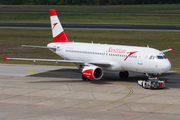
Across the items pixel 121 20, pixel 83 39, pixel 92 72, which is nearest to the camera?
pixel 92 72

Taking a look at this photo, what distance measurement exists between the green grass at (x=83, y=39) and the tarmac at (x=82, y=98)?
17.0 meters

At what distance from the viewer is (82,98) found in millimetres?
30688

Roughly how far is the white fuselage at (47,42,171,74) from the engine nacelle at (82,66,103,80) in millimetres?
1670

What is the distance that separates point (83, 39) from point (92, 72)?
4377cm

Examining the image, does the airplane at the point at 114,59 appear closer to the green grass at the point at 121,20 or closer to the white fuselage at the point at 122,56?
the white fuselage at the point at 122,56

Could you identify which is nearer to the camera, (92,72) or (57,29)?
(92,72)

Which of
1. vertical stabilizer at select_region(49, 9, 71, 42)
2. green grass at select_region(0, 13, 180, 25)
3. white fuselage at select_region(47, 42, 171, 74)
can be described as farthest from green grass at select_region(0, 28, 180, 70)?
green grass at select_region(0, 13, 180, 25)

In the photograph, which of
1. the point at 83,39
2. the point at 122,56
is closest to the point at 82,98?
the point at 122,56

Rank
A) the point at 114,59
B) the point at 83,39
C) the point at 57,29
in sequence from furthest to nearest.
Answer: the point at 83,39, the point at 57,29, the point at 114,59

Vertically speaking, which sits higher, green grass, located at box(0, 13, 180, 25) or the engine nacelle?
green grass, located at box(0, 13, 180, 25)

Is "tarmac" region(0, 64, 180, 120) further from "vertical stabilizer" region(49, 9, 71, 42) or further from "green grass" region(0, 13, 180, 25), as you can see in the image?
"green grass" region(0, 13, 180, 25)

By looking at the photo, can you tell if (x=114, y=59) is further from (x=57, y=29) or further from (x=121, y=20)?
(x=121, y=20)

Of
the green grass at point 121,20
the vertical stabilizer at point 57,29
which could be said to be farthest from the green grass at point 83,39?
the green grass at point 121,20

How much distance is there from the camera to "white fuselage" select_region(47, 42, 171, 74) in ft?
116
